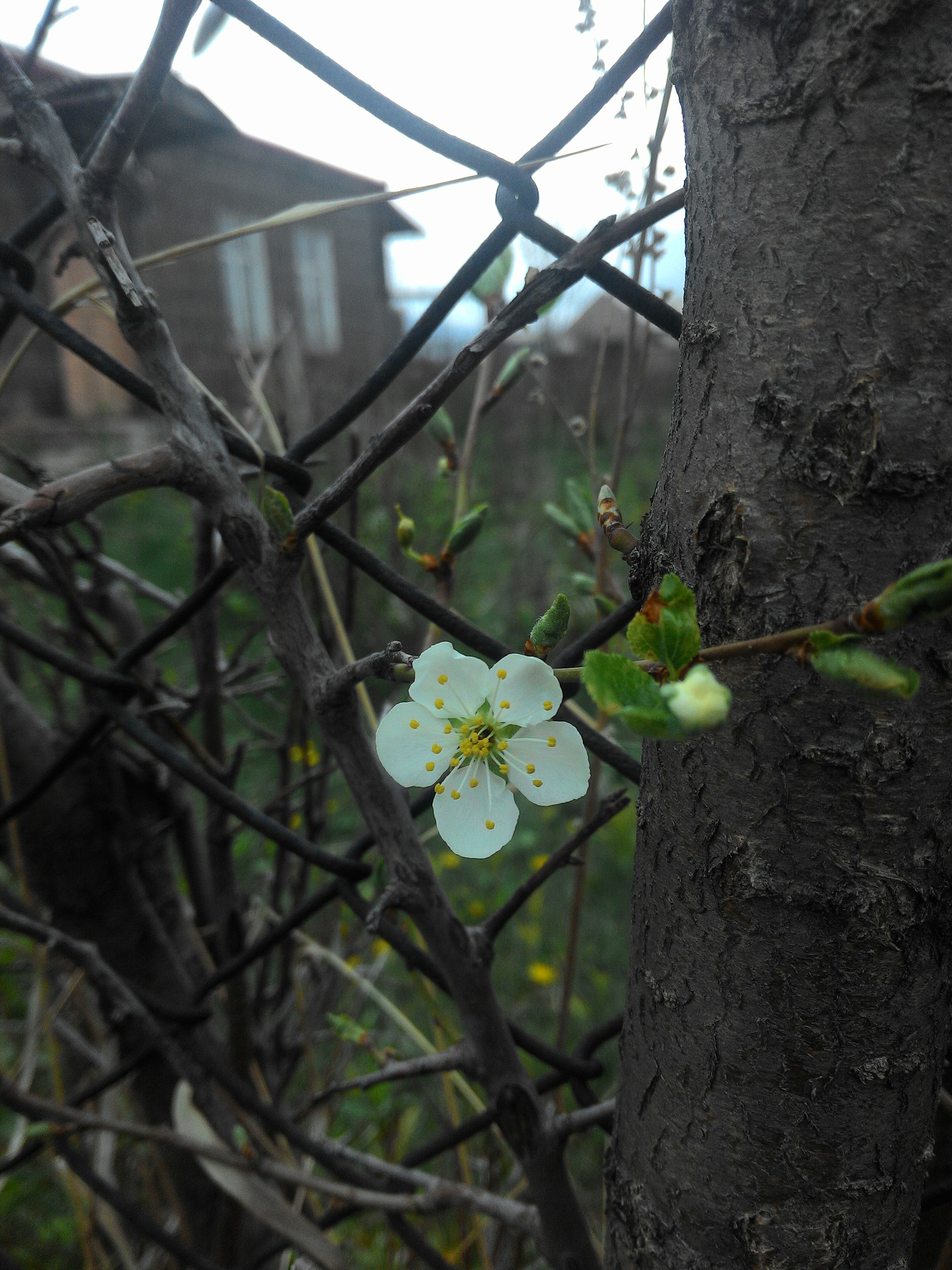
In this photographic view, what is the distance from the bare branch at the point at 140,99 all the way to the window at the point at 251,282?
34.2ft

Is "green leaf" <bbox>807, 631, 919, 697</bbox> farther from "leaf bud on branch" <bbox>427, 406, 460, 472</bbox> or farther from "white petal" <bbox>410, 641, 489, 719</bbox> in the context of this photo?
"leaf bud on branch" <bbox>427, 406, 460, 472</bbox>

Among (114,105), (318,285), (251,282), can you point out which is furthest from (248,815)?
(318,285)

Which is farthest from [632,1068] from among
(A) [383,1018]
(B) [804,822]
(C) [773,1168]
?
(A) [383,1018]

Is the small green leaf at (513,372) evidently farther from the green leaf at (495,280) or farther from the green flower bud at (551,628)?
the green flower bud at (551,628)

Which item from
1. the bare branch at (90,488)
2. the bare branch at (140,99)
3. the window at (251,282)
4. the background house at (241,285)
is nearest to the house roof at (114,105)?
the bare branch at (140,99)

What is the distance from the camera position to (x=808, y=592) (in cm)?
40

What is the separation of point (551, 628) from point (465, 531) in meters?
0.27

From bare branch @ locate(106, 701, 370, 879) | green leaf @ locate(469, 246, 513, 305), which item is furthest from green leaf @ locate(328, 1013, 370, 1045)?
green leaf @ locate(469, 246, 513, 305)

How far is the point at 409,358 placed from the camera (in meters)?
0.62

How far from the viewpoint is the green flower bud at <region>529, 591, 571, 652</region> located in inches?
16.6

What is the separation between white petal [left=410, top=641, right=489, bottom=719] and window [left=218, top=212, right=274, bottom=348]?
1060 cm

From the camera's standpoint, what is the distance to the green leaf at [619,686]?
0.32 metres

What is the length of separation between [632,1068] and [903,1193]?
15 cm

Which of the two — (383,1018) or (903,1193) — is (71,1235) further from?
(903,1193)
